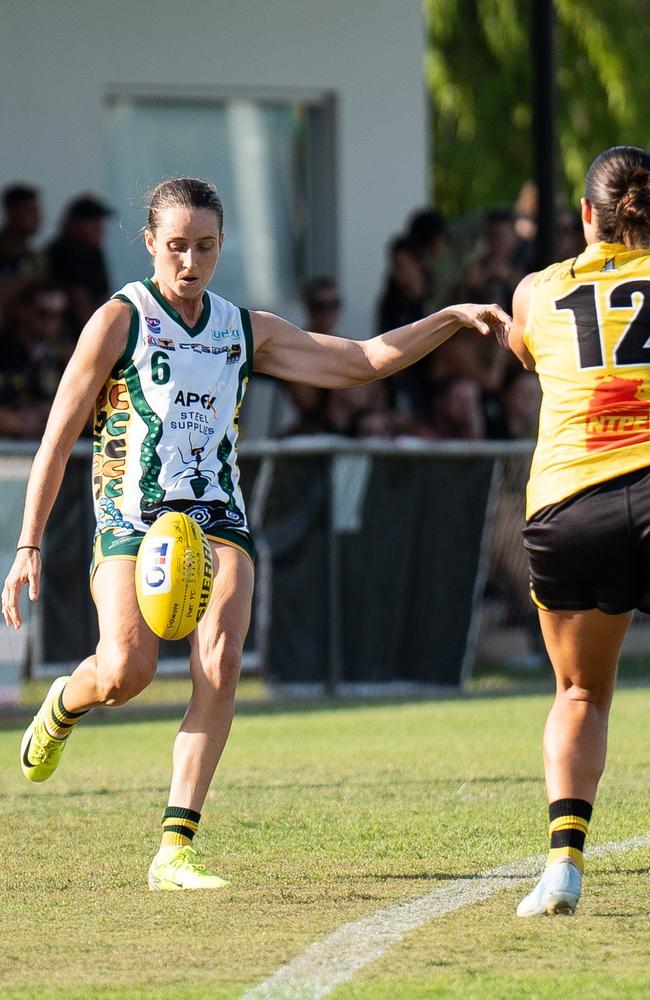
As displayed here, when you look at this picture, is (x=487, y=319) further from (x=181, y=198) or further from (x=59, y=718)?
(x=59, y=718)

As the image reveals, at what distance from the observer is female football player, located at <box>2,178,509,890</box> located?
20.7 feet

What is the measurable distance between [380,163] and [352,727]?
8.62m

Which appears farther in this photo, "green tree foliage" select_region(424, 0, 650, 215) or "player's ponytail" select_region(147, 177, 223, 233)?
"green tree foliage" select_region(424, 0, 650, 215)

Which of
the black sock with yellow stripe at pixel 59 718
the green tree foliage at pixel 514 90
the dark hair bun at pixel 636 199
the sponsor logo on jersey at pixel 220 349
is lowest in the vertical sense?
the black sock with yellow stripe at pixel 59 718

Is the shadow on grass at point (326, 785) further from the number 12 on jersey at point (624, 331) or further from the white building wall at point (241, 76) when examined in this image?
the white building wall at point (241, 76)

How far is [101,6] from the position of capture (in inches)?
676

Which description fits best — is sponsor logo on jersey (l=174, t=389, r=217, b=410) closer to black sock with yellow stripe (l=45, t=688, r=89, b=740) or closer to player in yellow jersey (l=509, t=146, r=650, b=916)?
black sock with yellow stripe (l=45, t=688, r=89, b=740)

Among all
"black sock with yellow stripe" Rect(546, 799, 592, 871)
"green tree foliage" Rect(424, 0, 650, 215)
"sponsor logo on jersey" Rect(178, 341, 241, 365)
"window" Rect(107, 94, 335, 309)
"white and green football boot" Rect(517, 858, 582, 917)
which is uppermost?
"green tree foliage" Rect(424, 0, 650, 215)

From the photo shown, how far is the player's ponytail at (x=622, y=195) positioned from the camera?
554 cm

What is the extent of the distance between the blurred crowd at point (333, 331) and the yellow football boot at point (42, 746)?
667 centimetres

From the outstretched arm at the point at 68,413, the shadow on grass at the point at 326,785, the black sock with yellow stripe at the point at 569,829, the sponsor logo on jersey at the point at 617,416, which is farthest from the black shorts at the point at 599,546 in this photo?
the shadow on grass at the point at 326,785

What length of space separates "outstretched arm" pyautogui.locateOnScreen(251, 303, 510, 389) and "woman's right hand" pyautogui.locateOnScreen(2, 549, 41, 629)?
43.0 inches

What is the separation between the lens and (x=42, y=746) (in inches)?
269

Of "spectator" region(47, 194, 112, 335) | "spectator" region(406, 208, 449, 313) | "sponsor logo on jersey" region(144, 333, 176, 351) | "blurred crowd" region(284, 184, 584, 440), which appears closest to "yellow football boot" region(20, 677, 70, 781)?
"sponsor logo on jersey" region(144, 333, 176, 351)
